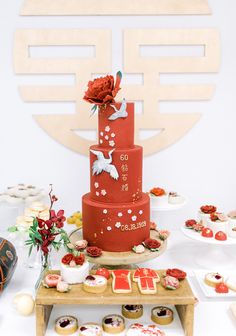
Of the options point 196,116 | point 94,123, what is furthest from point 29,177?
point 196,116

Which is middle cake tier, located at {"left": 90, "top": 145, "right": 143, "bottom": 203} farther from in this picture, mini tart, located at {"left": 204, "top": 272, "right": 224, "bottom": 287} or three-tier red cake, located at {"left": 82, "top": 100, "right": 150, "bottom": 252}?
mini tart, located at {"left": 204, "top": 272, "right": 224, "bottom": 287}

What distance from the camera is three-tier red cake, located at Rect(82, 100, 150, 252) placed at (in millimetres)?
1454

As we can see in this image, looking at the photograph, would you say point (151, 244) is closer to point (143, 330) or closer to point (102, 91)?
point (143, 330)

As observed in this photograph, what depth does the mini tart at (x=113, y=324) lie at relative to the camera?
117 centimetres

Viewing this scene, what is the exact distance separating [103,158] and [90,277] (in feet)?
Answer: 1.38

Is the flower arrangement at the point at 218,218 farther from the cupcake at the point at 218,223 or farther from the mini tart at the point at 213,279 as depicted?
the mini tart at the point at 213,279

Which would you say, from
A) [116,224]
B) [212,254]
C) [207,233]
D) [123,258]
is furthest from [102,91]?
[212,254]

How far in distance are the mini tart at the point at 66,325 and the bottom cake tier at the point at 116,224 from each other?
33 centimetres

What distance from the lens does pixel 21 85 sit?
6.27ft

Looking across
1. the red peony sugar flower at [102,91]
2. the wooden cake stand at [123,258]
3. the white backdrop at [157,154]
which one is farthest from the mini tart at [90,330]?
the white backdrop at [157,154]

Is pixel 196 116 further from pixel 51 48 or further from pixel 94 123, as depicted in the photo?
pixel 51 48

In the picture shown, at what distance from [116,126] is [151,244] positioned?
43 cm

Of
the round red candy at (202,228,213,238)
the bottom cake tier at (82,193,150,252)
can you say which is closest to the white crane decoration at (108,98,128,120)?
the bottom cake tier at (82,193,150,252)

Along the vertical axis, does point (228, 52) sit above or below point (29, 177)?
above
